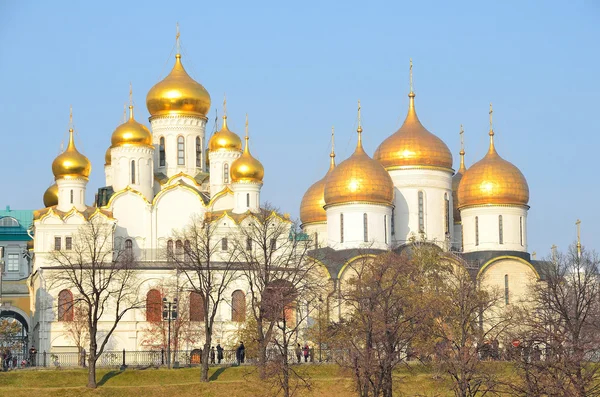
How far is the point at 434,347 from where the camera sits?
39.1 meters

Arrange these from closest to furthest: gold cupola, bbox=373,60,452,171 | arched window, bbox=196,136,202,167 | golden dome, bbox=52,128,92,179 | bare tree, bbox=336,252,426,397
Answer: bare tree, bbox=336,252,426,397, gold cupola, bbox=373,60,452,171, golden dome, bbox=52,128,92,179, arched window, bbox=196,136,202,167

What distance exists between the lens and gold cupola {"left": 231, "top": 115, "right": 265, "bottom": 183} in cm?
6006

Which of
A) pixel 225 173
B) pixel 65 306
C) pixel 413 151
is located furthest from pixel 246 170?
pixel 65 306

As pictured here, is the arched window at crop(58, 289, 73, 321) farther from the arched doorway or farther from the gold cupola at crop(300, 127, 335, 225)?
the gold cupola at crop(300, 127, 335, 225)

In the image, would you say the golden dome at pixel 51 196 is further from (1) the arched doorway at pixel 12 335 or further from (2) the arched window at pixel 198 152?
(2) the arched window at pixel 198 152

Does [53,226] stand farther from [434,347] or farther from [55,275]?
[434,347]

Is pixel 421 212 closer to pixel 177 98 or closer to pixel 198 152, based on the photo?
pixel 198 152

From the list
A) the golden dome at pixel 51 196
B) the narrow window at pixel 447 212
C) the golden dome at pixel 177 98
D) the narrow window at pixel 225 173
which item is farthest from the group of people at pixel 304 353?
the golden dome at pixel 51 196

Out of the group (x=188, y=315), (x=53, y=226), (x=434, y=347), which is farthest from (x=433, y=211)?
(x=434, y=347)

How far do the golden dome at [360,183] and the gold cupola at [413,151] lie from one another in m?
1.96

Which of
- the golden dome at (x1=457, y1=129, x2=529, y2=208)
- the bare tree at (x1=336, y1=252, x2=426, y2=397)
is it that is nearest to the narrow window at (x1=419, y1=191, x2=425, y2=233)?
the golden dome at (x1=457, y1=129, x2=529, y2=208)

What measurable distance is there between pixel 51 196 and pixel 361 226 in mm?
17152

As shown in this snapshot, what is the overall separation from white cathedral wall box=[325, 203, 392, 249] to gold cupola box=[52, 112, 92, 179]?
36.8ft

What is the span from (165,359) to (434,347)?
16552 millimetres
